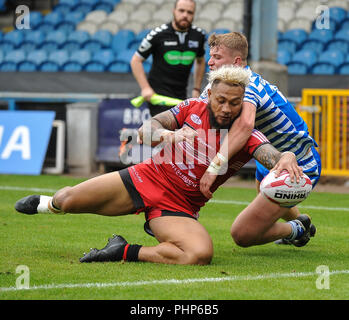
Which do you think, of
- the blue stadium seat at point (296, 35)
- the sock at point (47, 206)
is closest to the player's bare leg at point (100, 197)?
the sock at point (47, 206)

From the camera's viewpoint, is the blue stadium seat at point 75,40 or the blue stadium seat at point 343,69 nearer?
the blue stadium seat at point 343,69

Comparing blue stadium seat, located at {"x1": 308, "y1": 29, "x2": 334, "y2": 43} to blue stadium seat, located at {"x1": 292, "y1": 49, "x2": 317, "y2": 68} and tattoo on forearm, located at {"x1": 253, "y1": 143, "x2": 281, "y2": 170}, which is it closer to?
blue stadium seat, located at {"x1": 292, "y1": 49, "x2": 317, "y2": 68}

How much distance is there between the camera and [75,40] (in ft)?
68.8

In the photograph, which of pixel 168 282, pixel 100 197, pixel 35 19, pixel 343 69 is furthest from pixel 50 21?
pixel 168 282

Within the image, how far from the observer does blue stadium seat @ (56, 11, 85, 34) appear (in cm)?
2206

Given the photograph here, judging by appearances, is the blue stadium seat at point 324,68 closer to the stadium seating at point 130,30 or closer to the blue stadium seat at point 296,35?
the stadium seating at point 130,30

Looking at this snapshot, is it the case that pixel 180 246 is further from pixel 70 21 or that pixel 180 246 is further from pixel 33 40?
pixel 70 21

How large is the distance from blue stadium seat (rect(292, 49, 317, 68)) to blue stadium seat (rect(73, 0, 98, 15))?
7645mm

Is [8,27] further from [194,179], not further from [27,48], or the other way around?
[194,179]

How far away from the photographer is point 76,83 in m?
16.5

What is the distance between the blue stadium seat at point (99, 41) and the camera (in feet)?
67.4

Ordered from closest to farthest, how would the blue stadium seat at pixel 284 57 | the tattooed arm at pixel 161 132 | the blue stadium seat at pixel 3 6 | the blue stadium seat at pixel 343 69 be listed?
the tattooed arm at pixel 161 132 → the blue stadium seat at pixel 343 69 → the blue stadium seat at pixel 284 57 → the blue stadium seat at pixel 3 6

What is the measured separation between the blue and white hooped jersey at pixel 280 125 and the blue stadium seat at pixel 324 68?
11.1 metres

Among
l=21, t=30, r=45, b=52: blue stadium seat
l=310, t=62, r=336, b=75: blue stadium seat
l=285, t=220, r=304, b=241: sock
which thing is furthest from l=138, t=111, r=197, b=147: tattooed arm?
l=21, t=30, r=45, b=52: blue stadium seat
